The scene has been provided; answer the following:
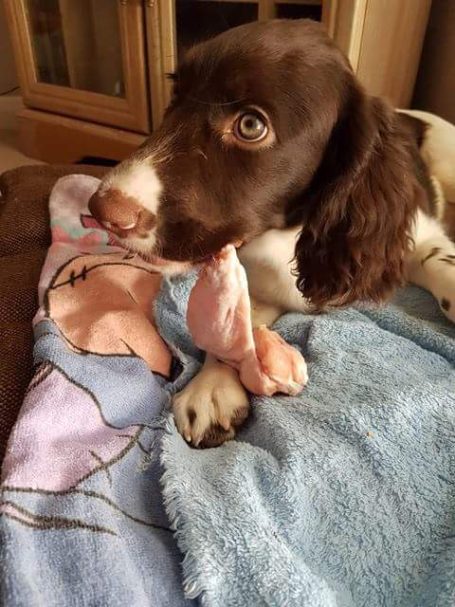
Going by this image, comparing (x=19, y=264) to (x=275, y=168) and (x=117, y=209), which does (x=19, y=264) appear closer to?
(x=117, y=209)

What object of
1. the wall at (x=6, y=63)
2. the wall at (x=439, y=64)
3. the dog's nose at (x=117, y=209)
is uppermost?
the dog's nose at (x=117, y=209)

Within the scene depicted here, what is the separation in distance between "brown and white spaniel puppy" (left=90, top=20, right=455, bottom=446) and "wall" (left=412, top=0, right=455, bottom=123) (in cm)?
172

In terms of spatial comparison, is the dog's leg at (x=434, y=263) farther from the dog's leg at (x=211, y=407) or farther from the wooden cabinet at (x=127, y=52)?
the wooden cabinet at (x=127, y=52)

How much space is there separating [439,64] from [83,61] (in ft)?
6.30

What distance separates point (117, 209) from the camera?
1090mm

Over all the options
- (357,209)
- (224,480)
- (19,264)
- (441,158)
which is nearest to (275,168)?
(357,209)

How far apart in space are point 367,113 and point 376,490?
0.80m

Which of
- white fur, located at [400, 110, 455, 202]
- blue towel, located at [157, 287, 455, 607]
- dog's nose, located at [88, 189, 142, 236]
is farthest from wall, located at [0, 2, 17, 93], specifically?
blue towel, located at [157, 287, 455, 607]

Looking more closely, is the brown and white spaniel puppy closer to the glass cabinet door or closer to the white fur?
the white fur

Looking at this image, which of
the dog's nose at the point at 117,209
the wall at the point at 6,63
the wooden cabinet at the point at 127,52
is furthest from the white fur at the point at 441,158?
the wall at the point at 6,63

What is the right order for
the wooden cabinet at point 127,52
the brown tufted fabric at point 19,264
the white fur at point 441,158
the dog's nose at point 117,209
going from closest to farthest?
1. the dog's nose at point 117,209
2. the brown tufted fabric at point 19,264
3. the white fur at point 441,158
4. the wooden cabinet at point 127,52

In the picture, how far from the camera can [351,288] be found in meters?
1.36

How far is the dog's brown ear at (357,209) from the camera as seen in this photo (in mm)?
1306

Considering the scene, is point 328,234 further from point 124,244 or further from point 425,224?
point 425,224
